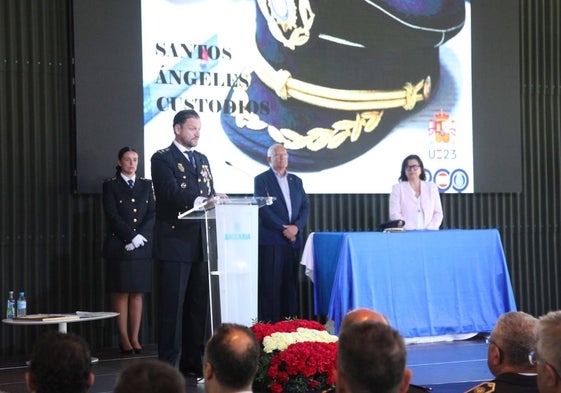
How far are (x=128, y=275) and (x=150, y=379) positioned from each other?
533 cm

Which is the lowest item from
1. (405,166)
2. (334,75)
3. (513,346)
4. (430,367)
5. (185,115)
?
(430,367)

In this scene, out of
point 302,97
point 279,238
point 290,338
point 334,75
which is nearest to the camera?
point 290,338

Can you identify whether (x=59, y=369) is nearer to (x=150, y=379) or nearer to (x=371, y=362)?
(x=150, y=379)

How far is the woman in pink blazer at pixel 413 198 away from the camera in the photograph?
25.4ft

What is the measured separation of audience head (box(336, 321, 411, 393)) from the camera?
194 centimetres

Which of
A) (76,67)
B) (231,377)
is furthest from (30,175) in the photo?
(231,377)

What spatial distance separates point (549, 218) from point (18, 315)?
560 centimetres

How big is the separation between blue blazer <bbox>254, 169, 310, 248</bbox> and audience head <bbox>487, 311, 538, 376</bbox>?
465 cm

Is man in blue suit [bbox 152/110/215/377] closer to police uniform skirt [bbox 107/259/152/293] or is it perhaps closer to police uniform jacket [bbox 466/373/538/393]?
police uniform skirt [bbox 107/259/152/293]

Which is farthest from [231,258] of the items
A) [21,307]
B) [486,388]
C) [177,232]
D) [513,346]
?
[486,388]

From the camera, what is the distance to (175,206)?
5402 mm

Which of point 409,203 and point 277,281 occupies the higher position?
point 409,203

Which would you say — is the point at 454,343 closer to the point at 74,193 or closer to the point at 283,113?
the point at 283,113

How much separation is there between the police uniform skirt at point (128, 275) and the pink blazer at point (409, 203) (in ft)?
7.09
